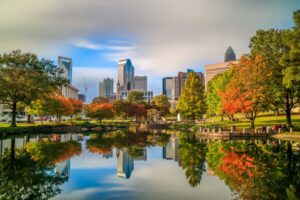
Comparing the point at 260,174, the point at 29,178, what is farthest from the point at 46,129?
the point at 260,174

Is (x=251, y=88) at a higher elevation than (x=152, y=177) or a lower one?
higher

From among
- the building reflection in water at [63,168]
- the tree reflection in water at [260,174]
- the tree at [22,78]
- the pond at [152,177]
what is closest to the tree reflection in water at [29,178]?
the pond at [152,177]

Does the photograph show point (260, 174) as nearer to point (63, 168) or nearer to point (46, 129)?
point (63, 168)

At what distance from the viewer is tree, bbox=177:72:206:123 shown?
78000 mm

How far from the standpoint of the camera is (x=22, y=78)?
200ft

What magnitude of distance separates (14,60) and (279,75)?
48.4 m

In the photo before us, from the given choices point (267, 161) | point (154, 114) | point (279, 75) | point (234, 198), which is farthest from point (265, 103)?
point (154, 114)

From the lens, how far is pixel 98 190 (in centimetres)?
1584

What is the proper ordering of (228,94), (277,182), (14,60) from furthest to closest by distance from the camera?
(14,60) < (228,94) < (277,182)

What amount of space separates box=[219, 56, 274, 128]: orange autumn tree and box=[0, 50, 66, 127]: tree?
117ft

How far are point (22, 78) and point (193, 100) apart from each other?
39.6 metres

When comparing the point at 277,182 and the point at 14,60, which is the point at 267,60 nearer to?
the point at 277,182

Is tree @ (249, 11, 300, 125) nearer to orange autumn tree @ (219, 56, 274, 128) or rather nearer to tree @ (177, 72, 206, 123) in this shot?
orange autumn tree @ (219, 56, 274, 128)

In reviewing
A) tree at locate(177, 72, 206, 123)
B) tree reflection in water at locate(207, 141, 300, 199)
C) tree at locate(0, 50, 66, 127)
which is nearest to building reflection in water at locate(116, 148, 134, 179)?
tree reflection in water at locate(207, 141, 300, 199)
